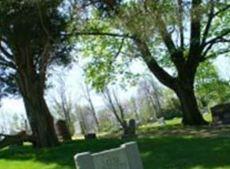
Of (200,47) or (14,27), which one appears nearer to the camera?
(14,27)

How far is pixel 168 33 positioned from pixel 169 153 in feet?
13.6

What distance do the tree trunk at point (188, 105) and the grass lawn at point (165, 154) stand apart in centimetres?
614

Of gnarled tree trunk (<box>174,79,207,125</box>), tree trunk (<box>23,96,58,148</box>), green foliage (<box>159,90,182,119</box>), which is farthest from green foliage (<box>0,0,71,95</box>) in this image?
green foliage (<box>159,90,182,119</box>)

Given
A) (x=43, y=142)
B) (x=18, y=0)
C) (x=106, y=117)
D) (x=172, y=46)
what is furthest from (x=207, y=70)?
(x=106, y=117)

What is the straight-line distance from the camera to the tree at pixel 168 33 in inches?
670

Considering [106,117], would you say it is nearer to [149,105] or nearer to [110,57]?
[149,105]

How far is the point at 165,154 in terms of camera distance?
52.8 feet


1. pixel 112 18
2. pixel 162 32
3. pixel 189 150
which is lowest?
pixel 189 150

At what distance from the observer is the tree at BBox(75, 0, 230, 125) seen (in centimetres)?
1702

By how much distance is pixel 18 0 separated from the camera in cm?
1933

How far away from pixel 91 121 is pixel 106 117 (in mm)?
2112

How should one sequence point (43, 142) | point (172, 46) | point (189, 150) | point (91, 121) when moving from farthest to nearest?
point (91, 121) < point (172, 46) < point (43, 142) < point (189, 150)

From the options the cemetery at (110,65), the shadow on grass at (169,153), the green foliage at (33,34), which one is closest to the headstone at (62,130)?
the cemetery at (110,65)

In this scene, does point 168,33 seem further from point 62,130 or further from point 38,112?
point 62,130
